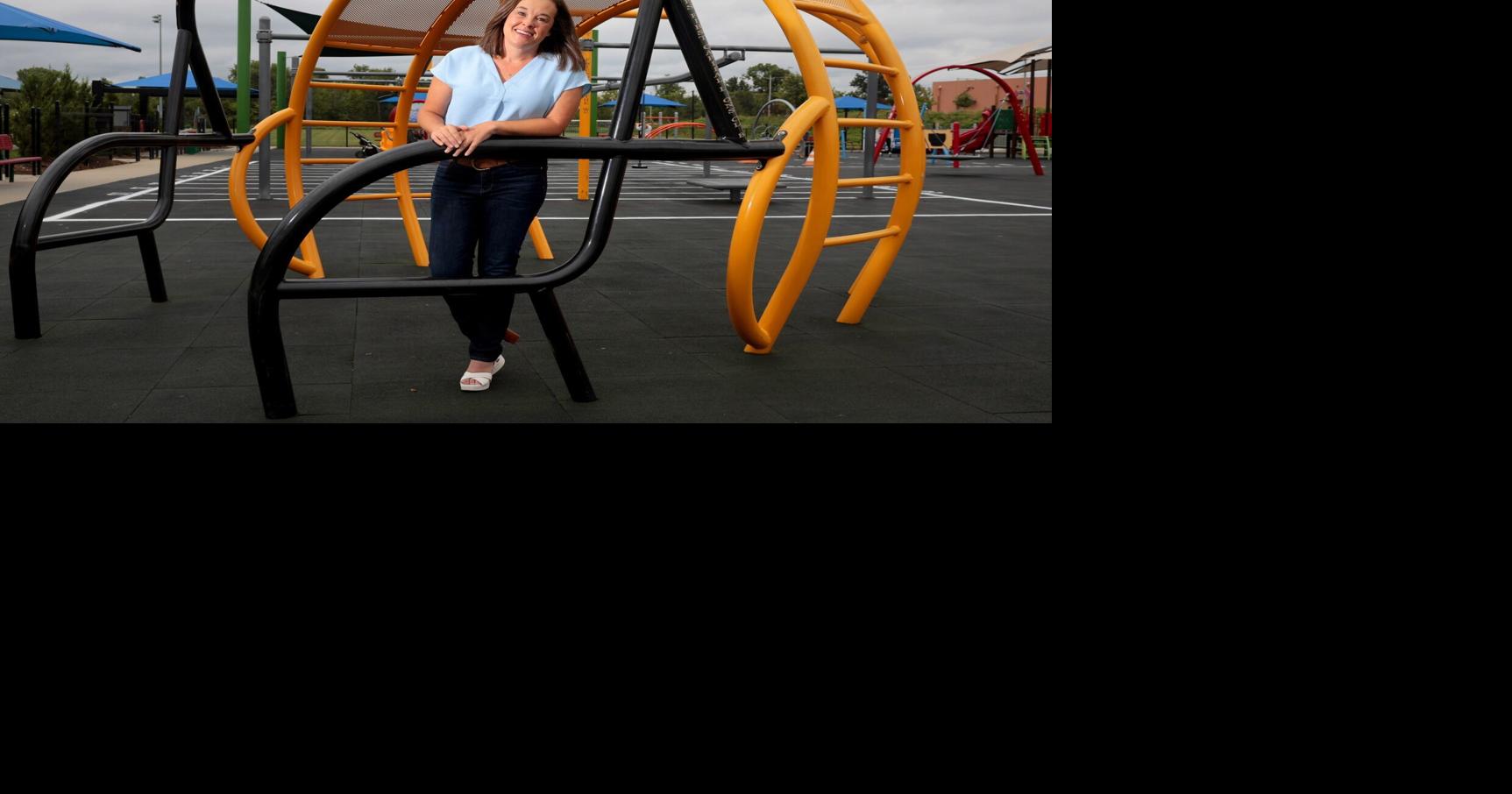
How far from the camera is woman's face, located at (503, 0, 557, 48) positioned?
3.64 metres

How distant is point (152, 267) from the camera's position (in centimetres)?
533

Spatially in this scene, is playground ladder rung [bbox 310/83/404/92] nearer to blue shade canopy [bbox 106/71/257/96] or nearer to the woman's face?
the woman's face

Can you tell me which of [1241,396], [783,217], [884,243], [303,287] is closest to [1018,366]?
[884,243]

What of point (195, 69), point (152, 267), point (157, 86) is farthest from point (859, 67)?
point (157, 86)

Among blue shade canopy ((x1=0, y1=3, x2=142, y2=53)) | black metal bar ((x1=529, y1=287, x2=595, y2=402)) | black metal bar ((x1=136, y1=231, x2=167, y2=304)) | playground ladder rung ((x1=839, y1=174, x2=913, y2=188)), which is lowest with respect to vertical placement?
black metal bar ((x1=529, y1=287, x2=595, y2=402))

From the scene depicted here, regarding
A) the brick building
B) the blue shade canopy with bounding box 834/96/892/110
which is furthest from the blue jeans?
the brick building

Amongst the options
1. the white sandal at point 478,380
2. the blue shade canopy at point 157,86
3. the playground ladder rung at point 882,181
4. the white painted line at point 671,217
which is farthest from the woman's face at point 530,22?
the blue shade canopy at point 157,86

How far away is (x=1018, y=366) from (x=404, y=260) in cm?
425

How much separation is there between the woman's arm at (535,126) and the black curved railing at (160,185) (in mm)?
1995

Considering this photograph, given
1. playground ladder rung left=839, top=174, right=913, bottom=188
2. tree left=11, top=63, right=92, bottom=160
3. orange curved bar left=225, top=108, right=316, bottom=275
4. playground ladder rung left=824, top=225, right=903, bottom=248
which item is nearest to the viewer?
playground ladder rung left=824, top=225, right=903, bottom=248

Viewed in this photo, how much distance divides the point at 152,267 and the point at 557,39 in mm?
2545

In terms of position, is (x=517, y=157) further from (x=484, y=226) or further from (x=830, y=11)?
(x=830, y=11)

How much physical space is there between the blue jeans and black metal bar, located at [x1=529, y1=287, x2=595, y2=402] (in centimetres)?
22

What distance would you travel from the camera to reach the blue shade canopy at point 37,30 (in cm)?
1293
